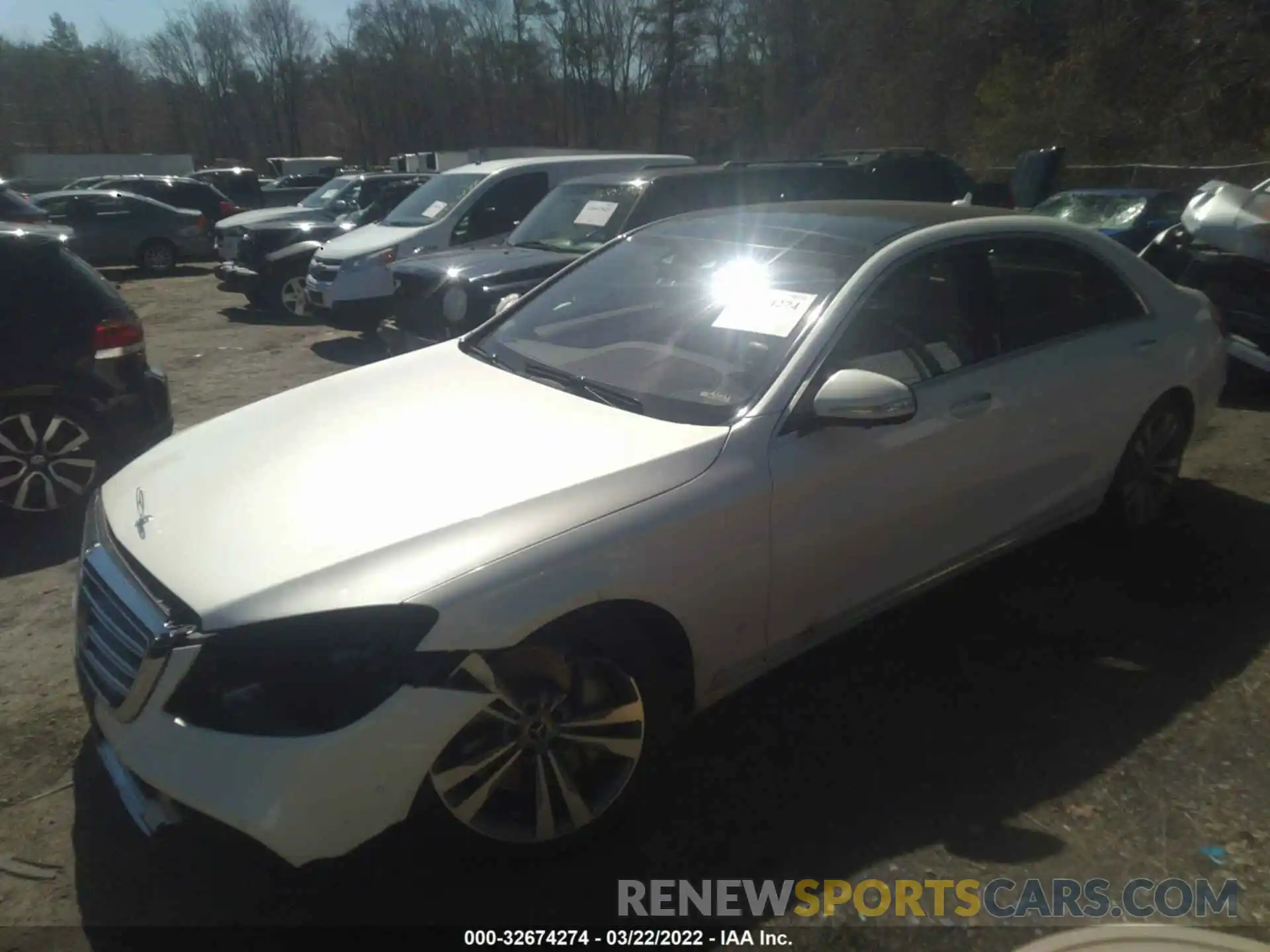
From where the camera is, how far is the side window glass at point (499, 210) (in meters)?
10.2

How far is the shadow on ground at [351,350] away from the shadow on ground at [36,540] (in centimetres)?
422

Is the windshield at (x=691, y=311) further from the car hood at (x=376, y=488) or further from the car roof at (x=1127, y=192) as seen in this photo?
the car roof at (x=1127, y=192)

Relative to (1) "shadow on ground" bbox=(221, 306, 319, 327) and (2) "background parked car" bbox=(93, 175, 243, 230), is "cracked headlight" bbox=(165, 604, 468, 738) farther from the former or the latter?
(2) "background parked car" bbox=(93, 175, 243, 230)

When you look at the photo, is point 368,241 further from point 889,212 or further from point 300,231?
point 889,212

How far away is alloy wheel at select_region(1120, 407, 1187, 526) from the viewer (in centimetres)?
436

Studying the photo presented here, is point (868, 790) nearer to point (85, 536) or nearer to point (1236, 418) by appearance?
point (85, 536)

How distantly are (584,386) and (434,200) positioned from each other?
8.39 meters

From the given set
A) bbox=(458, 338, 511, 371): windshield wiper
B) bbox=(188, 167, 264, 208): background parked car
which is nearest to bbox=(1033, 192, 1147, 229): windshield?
bbox=(458, 338, 511, 371): windshield wiper

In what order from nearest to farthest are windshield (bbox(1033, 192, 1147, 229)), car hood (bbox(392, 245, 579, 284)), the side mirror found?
the side mirror, car hood (bbox(392, 245, 579, 284)), windshield (bbox(1033, 192, 1147, 229))

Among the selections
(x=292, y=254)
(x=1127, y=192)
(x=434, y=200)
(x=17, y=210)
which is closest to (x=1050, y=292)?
(x=434, y=200)

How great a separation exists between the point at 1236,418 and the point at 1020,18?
90.0 feet

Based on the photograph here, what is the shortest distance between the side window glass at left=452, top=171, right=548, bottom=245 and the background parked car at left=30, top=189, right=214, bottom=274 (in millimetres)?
9908

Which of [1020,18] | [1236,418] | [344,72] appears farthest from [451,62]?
[1236,418]

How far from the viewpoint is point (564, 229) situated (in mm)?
8172
